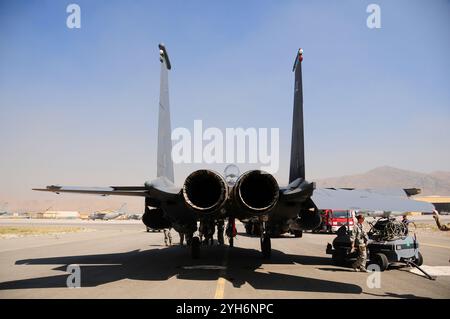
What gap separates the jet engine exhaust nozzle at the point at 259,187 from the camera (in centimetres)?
769

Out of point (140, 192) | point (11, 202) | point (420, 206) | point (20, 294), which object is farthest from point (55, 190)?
point (11, 202)

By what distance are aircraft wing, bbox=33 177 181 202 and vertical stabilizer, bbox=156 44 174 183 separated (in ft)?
3.22

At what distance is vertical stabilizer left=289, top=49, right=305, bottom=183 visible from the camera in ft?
31.8

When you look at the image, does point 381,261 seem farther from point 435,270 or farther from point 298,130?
point 298,130

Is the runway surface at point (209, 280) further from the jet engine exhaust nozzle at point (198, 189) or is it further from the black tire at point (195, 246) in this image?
the jet engine exhaust nozzle at point (198, 189)

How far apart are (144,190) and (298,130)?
4348mm

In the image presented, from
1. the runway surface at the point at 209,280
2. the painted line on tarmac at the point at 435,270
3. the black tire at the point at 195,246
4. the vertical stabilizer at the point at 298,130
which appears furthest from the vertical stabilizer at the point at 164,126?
the painted line on tarmac at the point at 435,270

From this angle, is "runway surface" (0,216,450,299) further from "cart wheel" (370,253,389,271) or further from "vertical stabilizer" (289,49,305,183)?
"vertical stabilizer" (289,49,305,183)

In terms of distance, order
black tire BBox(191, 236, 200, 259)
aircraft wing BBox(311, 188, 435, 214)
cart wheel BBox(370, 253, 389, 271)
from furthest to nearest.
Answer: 1. black tire BBox(191, 236, 200, 259)
2. cart wheel BBox(370, 253, 389, 271)
3. aircraft wing BBox(311, 188, 435, 214)

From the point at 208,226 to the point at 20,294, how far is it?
4813 millimetres

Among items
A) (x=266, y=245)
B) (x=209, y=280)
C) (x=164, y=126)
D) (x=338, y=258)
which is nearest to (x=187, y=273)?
(x=209, y=280)

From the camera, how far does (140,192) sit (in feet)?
31.5

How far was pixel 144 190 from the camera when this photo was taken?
9273 millimetres

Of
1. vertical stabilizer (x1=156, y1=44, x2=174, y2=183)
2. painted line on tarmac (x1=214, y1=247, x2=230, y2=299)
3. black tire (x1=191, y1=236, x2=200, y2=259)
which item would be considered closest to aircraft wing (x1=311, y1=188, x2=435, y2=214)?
painted line on tarmac (x1=214, y1=247, x2=230, y2=299)
